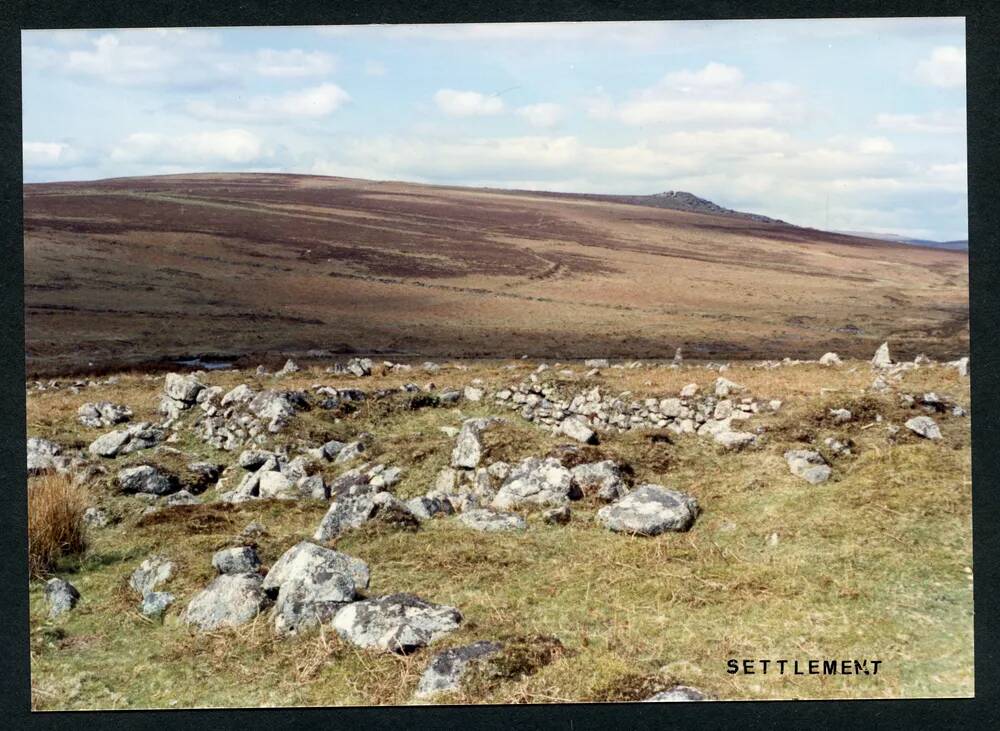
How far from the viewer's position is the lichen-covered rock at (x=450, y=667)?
4.88 meters

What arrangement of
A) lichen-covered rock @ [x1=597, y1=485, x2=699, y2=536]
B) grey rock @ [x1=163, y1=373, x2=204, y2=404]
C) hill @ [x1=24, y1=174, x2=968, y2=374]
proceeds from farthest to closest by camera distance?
1. grey rock @ [x1=163, y1=373, x2=204, y2=404]
2. hill @ [x1=24, y1=174, x2=968, y2=374]
3. lichen-covered rock @ [x1=597, y1=485, x2=699, y2=536]

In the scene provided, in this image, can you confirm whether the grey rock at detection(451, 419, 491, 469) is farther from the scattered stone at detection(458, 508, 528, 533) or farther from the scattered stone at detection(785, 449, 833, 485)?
the scattered stone at detection(785, 449, 833, 485)

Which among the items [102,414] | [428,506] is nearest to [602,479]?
[428,506]

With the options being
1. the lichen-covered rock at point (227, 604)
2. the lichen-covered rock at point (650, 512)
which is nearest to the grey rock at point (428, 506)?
the lichen-covered rock at point (650, 512)

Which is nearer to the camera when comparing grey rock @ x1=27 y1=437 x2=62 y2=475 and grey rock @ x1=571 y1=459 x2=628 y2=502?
grey rock @ x1=571 y1=459 x2=628 y2=502

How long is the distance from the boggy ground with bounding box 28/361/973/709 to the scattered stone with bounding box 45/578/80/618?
65 millimetres

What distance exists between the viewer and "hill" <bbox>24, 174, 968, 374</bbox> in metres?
8.21

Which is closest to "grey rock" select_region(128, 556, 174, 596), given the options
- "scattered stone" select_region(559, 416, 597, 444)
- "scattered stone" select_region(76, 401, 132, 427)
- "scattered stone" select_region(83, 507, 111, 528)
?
"scattered stone" select_region(83, 507, 111, 528)

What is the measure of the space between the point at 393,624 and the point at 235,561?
1390mm

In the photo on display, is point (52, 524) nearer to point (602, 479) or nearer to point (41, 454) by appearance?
point (41, 454)

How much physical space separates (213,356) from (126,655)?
21.8 feet

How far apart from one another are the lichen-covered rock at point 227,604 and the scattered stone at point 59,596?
3.02ft

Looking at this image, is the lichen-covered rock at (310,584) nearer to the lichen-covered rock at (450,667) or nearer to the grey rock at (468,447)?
the lichen-covered rock at (450,667)

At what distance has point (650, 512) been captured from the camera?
6.20 m
